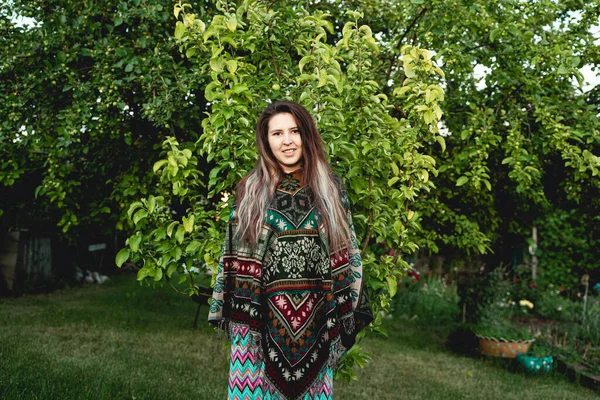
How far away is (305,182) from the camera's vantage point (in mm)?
2205

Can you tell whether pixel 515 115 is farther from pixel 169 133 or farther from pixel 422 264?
pixel 422 264

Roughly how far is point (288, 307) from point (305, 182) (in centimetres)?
53

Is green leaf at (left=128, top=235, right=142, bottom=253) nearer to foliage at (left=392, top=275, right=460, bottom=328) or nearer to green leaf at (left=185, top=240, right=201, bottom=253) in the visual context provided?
green leaf at (left=185, top=240, right=201, bottom=253)

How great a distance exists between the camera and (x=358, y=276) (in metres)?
2.23

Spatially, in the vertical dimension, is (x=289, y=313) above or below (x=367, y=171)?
below

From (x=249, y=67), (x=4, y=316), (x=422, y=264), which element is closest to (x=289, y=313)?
(x=249, y=67)

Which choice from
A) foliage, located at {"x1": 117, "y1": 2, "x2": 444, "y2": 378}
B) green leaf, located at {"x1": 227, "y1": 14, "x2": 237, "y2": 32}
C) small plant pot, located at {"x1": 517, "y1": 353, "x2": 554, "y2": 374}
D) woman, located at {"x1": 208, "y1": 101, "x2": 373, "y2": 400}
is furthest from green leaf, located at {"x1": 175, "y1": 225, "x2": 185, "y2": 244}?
small plant pot, located at {"x1": 517, "y1": 353, "x2": 554, "y2": 374}

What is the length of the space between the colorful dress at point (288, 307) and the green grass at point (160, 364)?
887 mm

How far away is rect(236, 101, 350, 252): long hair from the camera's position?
2135 millimetres

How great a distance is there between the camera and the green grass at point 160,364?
155 inches

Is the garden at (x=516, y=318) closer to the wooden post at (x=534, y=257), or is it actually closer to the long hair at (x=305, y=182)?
the wooden post at (x=534, y=257)

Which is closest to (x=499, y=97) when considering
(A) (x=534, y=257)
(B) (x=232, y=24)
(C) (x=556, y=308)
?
(B) (x=232, y=24)

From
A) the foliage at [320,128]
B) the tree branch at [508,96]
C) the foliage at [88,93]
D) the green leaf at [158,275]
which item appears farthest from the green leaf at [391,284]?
the tree branch at [508,96]

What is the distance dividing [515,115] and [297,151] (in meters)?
2.74
